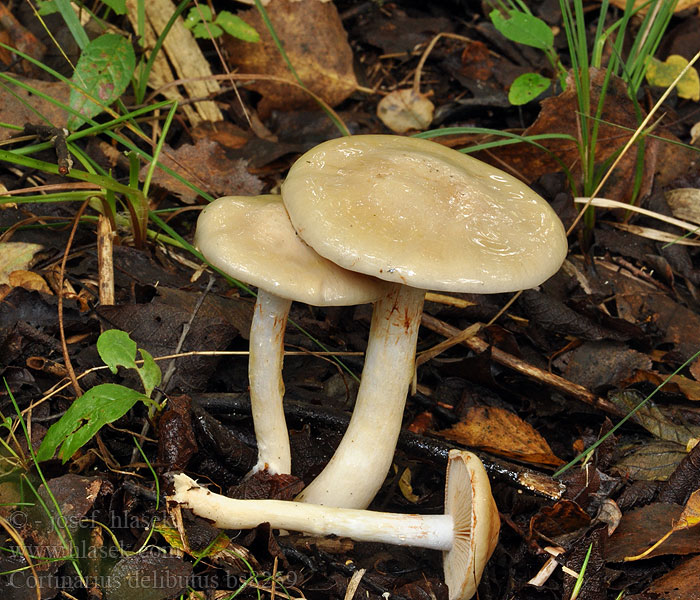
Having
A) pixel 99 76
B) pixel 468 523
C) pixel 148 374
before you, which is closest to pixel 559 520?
pixel 468 523

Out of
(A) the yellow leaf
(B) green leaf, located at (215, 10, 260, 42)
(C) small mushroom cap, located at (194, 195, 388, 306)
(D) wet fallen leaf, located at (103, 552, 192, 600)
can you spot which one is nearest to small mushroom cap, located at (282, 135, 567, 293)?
(C) small mushroom cap, located at (194, 195, 388, 306)

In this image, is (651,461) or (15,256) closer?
(651,461)

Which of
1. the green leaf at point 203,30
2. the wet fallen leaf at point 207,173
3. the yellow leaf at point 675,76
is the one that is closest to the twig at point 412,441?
the wet fallen leaf at point 207,173

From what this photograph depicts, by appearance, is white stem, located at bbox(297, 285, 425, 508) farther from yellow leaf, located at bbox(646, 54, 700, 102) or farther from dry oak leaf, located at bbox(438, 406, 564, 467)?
yellow leaf, located at bbox(646, 54, 700, 102)

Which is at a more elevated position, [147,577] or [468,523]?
[147,577]

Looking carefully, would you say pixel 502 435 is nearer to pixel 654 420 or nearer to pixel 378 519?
pixel 654 420

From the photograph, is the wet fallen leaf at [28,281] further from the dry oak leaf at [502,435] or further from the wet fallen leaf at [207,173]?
the dry oak leaf at [502,435]

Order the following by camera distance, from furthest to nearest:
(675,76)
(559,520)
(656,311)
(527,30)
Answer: (675,76) → (656,311) → (527,30) → (559,520)
